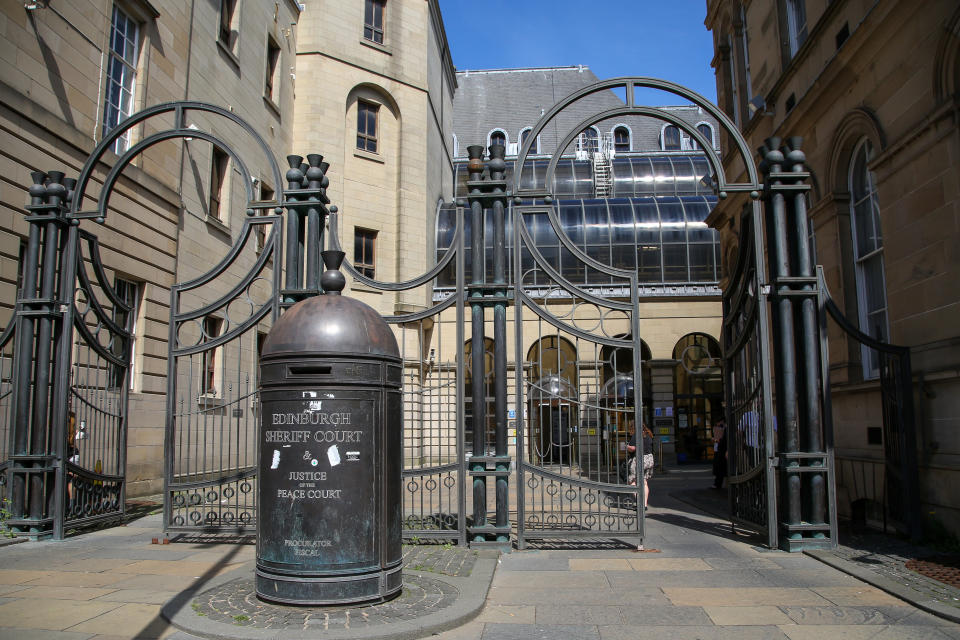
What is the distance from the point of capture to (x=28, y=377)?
9602 mm

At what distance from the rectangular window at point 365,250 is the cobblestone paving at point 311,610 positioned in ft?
65.3

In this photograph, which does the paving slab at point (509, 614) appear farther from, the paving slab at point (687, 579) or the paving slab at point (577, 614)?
the paving slab at point (687, 579)

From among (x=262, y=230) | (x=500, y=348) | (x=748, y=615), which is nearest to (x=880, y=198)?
(x=500, y=348)

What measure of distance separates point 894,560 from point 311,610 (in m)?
6.25

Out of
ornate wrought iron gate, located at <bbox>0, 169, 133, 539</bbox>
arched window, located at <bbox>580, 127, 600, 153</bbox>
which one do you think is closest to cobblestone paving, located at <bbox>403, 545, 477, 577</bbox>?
ornate wrought iron gate, located at <bbox>0, 169, 133, 539</bbox>

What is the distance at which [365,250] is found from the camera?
1031 inches

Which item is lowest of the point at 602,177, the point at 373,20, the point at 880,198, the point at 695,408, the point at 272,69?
the point at 695,408

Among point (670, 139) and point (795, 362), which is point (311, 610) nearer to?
point (795, 362)

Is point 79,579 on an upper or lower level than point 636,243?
lower

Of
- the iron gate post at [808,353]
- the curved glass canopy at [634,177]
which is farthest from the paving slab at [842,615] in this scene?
the curved glass canopy at [634,177]

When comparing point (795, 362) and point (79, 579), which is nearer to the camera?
point (79, 579)

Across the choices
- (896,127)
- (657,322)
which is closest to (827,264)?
(896,127)

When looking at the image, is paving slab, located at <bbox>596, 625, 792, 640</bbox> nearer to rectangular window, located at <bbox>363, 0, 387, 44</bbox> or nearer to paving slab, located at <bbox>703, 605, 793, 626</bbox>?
paving slab, located at <bbox>703, 605, 793, 626</bbox>

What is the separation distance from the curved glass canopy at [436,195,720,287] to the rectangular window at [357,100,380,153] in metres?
4.35
